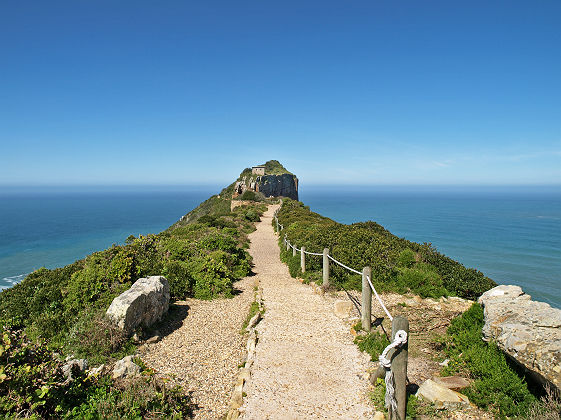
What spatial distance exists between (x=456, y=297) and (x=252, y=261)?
9.36 metres

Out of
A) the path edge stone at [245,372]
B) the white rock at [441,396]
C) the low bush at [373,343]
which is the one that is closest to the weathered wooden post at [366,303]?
the low bush at [373,343]

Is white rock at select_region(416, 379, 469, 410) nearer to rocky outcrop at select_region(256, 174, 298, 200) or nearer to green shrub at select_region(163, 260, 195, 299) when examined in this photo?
green shrub at select_region(163, 260, 195, 299)

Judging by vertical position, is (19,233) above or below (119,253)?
below

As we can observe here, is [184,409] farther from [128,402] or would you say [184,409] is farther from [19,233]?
[19,233]

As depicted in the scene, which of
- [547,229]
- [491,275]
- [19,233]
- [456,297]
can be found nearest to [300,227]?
[456,297]

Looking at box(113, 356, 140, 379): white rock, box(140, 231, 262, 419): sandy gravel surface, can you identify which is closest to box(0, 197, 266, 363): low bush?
box(140, 231, 262, 419): sandy gravel surface

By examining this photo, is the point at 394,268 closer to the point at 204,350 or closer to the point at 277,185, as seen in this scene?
the point at 204,350

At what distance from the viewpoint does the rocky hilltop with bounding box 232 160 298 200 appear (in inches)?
2179

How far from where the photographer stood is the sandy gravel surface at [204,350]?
4.81m

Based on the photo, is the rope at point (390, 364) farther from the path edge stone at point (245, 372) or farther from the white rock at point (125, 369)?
the white rock at point (125, 369)

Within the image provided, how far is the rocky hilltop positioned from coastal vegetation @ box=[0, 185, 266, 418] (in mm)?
37943

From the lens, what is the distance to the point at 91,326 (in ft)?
19.8

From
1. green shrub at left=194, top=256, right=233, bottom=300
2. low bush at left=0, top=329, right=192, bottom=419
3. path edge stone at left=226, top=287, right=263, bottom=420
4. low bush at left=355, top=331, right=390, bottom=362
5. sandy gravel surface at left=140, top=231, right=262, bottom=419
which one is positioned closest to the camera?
low bush at left=0, top=329, right=192, bottom=419

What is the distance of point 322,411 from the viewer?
14.1 feet
